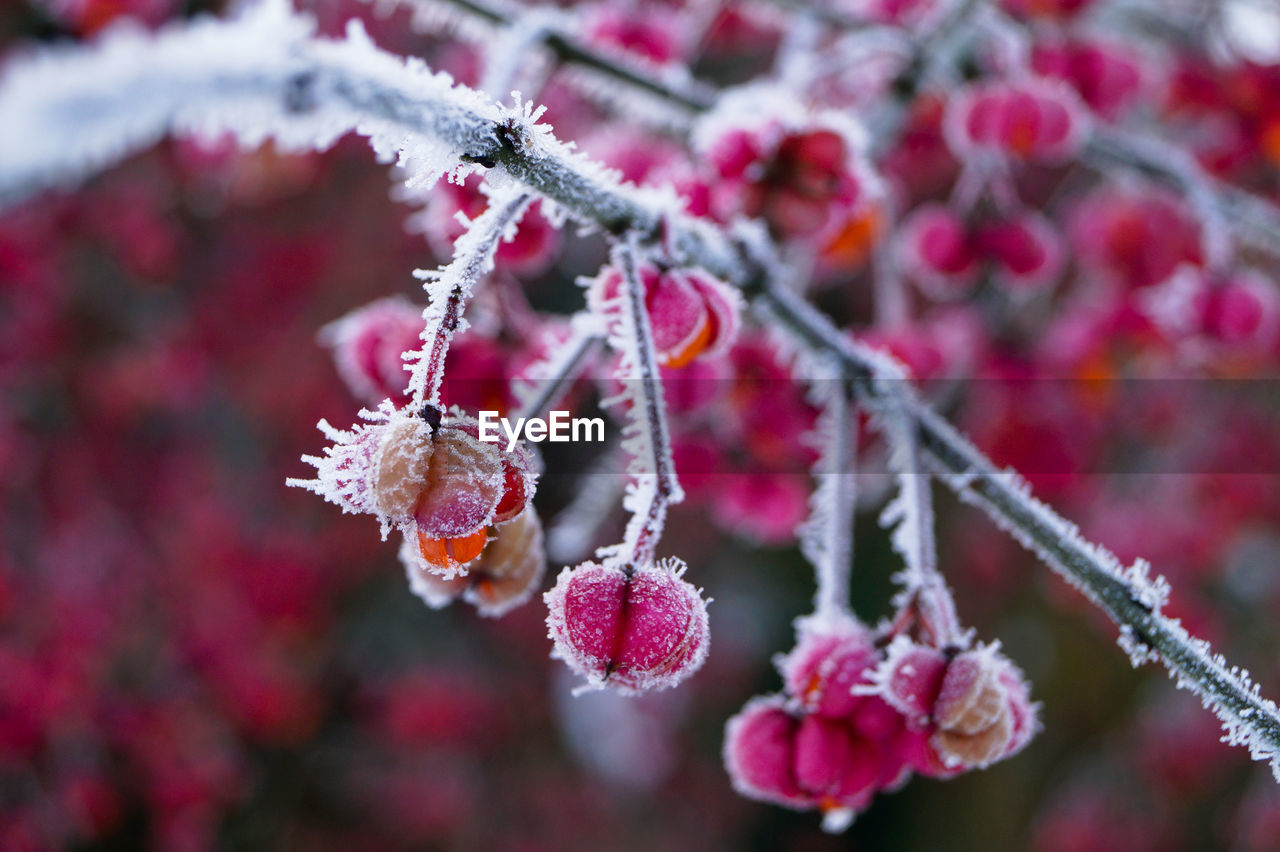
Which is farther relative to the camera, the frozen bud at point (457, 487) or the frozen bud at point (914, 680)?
the frozen bud at point (914, 680)

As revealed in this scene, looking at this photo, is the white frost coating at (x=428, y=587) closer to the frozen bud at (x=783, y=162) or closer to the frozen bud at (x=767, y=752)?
the frozen bud at (x=767, y=752)

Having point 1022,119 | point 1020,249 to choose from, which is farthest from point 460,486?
point 1020,249

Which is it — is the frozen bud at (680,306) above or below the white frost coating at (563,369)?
above

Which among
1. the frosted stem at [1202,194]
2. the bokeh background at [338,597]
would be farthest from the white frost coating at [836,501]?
the bokeh background at [338,597]

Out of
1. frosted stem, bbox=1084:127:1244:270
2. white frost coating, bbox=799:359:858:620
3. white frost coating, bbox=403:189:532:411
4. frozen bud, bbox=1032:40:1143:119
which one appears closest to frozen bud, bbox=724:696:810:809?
white frost coating, bbox=799:359:858:620

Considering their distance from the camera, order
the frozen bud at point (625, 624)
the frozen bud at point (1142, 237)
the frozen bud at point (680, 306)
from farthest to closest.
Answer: the frozen bud at point (1142, 237) < the frozen bud at point (680, 306) < the frozen bud at point (625, 624)

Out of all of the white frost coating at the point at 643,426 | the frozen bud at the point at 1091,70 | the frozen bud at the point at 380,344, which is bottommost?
the white frost coating at the point at 643,426
